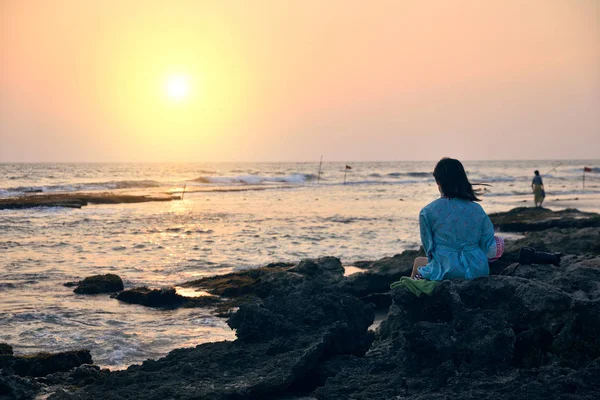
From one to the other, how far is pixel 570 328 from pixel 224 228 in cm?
1714

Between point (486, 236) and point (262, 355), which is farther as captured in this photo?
point (262, 355)

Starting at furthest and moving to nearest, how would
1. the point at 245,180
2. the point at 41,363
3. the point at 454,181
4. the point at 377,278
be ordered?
the point at 245,180 < the point at 377,278 < the point at 41,363 < the point at 454,181

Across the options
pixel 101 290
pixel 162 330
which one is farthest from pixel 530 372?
pixel 101 290

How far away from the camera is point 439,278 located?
5.07 metres

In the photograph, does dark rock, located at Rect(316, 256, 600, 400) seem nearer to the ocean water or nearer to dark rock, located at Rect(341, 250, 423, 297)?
the ocean water

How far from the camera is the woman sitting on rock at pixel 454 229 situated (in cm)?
507

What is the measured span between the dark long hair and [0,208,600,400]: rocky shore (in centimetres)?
69

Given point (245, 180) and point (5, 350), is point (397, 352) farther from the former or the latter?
point (245, 180)

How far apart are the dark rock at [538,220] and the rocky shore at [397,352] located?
42.0 feet

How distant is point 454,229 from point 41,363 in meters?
3.84

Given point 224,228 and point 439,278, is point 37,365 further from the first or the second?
point 224,228

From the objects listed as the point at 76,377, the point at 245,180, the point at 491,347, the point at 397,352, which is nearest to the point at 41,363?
the point at 76,377

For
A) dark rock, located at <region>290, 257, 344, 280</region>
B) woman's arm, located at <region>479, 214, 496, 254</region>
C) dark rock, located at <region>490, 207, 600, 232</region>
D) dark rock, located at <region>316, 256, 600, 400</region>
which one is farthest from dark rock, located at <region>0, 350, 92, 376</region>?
dark rock, located at <region>490, 207, 600, 232</region>

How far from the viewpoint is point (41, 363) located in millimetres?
5773
